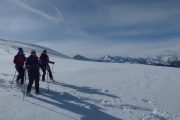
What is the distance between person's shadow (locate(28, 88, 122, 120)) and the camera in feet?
38.4

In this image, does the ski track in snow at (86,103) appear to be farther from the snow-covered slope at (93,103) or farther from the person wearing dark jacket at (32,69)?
the person wearing dark jacket at (32,69)

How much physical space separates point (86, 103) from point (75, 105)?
780 millimetres

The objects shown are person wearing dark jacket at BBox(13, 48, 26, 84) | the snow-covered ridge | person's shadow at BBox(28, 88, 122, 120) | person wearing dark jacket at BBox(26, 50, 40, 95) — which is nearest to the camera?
person's shadow at BBox(28, 88, 122, 120)

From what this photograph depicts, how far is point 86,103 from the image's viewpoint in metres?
13.5

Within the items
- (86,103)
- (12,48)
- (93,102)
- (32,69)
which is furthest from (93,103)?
(12,48)

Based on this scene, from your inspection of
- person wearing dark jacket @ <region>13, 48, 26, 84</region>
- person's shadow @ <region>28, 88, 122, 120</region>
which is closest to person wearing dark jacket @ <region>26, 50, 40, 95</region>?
Result: person's shadow @ <region>28, 88, 122, 120</region>

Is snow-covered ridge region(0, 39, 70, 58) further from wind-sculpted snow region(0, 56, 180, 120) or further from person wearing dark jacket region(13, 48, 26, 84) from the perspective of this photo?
wind-sculpted snow region(0, 56, 180, 120)

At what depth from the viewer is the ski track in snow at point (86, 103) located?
12070 millimetres

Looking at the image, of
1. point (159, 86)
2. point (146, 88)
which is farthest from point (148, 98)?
point (159, 86)

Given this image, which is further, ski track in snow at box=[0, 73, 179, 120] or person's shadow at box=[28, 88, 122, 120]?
A: ski track in snow at box=[0, 73, 179, 120]

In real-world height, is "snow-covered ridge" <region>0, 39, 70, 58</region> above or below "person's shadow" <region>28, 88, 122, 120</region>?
above

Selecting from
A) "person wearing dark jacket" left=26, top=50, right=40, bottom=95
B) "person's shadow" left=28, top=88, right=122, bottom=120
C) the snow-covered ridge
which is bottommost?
"person's shadow" left=28, top=88, right=122, bottom=120

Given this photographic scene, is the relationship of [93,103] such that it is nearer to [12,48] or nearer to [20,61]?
[20,61]

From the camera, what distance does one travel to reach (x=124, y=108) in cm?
1325
